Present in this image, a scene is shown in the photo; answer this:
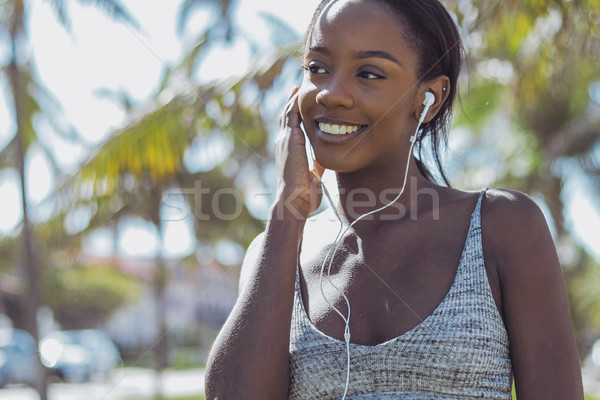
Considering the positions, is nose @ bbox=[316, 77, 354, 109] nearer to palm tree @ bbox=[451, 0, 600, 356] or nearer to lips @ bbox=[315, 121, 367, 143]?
lips @ bbox=[315, 121, 367, 143]

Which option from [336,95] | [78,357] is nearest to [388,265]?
[336,95]

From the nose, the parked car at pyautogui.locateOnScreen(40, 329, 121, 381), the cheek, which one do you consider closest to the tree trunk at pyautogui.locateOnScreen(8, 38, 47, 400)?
the cheek

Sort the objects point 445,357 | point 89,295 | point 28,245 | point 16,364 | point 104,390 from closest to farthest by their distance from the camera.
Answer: point 445,357
point 28,245
point 16,364
point 104,390
point 89,295

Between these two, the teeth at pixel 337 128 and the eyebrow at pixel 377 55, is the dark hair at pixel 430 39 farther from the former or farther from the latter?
the teeth at pixel 337 128

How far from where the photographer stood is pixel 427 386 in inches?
62.5

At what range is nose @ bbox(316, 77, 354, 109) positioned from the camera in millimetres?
1786

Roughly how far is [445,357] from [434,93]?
742mm

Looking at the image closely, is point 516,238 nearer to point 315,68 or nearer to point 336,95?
point 336,95

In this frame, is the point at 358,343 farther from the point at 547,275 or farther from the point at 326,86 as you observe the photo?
the point at 326,86

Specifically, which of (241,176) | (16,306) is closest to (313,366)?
(241,176)

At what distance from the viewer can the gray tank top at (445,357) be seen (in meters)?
1.58

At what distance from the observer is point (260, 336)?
67.5 inches

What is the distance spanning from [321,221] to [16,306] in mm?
32237

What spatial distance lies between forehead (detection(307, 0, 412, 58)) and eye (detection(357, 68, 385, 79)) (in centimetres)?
5
